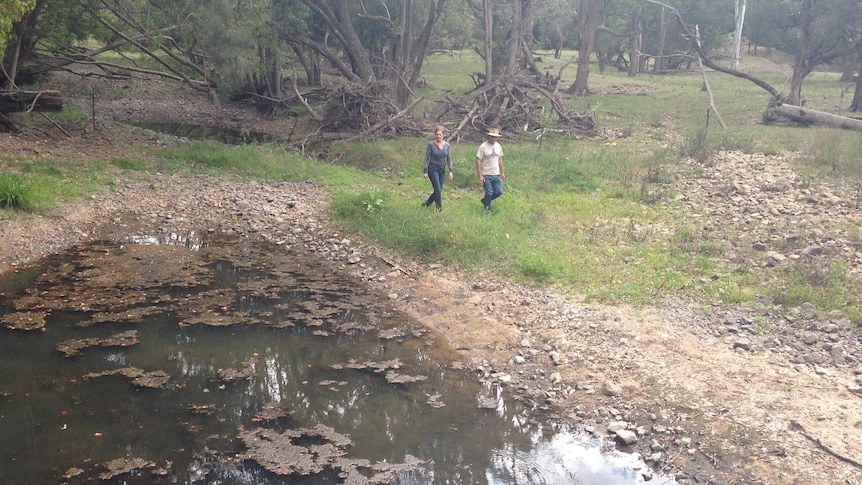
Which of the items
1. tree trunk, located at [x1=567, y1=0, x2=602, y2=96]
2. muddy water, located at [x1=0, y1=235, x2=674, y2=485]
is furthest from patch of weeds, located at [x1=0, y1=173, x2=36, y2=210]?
tree trunk, located at [x1=567, y1=0, x2=602, y2=96]

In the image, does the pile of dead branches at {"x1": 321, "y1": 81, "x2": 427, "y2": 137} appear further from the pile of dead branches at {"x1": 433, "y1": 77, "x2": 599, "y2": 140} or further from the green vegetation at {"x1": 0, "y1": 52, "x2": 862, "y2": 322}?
the pile of dead branches at {"x1": 433, "y1": 77, "x2": 599, "y2": 140}

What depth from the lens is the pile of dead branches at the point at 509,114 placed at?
21109 millimetres

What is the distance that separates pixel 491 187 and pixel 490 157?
0.58m

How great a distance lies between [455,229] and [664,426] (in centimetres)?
543

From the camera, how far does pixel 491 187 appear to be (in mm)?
12508

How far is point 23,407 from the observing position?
6449 millimetres

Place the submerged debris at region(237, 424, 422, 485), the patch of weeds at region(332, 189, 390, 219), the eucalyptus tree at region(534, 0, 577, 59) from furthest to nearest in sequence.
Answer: the eucalyptus tree at region(534, 0, 577, 59), the patch of weeds at region(332, 189, 390, 219), the submerged debris at region(237, 424, 422, 485)

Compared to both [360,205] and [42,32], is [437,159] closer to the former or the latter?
[360,205]

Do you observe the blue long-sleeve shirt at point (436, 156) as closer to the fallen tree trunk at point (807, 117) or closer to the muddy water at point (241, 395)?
the muddy water at point (241, 395)

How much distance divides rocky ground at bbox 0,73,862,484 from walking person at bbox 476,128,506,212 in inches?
93.1

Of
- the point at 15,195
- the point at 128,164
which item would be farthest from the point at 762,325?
the point at 128,164

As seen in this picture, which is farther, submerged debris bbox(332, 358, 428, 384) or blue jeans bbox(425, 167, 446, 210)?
blue jeans bbox(425, 167, 446, 210)

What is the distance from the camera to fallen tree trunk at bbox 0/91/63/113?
15.4 meters

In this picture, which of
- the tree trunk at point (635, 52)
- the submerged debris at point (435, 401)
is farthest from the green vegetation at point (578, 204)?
the tree trunk at point (635, 52)
